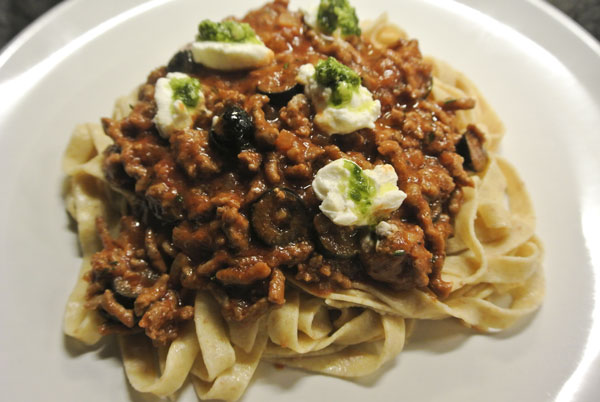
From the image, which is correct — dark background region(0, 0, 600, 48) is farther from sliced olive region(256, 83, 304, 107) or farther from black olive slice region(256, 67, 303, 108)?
sliced olive region(256, 83, 304, 107)

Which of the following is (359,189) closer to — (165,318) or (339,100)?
(339,100)

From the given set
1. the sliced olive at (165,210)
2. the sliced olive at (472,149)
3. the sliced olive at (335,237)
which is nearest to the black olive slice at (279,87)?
the sliced olive at (335,237)

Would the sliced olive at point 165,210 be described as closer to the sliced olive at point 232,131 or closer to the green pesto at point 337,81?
the sliced olive at point 232,131

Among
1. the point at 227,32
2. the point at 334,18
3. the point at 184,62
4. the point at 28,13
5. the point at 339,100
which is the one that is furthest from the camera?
the point at 28,13

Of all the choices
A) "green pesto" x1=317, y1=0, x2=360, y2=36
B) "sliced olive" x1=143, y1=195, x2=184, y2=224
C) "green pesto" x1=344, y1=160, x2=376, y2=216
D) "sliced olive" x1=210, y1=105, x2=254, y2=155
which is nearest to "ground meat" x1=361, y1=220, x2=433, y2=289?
"green pesto" x1=344, y1=160, x2=376, y2=216

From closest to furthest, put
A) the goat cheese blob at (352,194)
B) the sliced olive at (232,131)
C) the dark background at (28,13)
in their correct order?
1. the goat cheese blob at (352,194)
2. the sliced olive at (232,131)
3. the dark background at (28,13)

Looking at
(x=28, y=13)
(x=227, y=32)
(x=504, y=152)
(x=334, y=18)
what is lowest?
(x=28, y=13)

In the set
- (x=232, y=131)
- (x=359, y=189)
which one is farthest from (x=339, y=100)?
(x=232, y=131)
